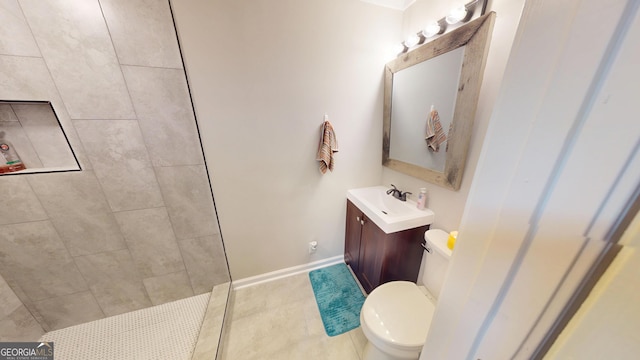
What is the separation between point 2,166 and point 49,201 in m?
0.29

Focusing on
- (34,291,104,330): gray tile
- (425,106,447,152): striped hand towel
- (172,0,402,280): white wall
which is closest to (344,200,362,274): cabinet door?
(172,0,402,280): white wall

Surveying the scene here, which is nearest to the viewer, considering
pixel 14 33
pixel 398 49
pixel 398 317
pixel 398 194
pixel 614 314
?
pixel 614 314

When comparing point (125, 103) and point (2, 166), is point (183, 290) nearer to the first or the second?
point (2, 166)

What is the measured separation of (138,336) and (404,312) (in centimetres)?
177

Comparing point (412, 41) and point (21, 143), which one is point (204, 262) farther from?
point (412, 41)

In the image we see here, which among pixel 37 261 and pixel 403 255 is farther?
pixel 403 255

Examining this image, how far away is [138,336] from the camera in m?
1.30

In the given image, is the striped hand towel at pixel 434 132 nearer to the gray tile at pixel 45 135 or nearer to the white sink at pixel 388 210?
the white sink at pixel 388 210

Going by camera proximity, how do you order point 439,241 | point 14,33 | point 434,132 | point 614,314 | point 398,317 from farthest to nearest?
1. point 434,132
2. point 439,241
3. point 398,317
4. point 14,33
5. point 614,314

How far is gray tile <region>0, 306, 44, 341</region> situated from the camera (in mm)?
1144

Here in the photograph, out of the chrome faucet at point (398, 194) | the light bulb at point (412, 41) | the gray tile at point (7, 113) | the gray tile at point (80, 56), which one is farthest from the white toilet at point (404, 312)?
the gray tile at point (7, 113)

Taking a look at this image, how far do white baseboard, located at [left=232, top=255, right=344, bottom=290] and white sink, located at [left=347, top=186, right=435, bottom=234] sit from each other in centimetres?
70

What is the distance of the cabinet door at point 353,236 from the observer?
5.19 ft

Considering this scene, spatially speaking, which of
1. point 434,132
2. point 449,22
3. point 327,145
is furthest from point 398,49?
point 327,145
